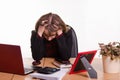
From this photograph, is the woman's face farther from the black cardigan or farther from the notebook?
the notebook

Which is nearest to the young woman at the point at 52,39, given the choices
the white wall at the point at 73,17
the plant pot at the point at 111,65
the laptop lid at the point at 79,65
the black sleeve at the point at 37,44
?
the black sleeve at the point at 37,44

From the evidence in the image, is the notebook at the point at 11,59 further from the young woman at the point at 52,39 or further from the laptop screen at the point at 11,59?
the young woman at the point at 52,39

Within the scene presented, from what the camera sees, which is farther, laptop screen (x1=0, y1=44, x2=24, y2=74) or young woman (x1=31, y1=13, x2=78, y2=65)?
young woman (x1=31, y1=13, x2=78, y2=65)

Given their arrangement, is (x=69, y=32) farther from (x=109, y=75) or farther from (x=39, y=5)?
(x=39, y=5)

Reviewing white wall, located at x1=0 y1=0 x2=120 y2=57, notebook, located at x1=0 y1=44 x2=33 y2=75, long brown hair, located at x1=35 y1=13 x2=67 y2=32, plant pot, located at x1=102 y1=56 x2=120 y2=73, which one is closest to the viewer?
notebook, located at x1=0 y1=44 x2=33 y2=75

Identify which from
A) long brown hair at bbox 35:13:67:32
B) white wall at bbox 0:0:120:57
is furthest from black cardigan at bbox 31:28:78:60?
white wall at bbox 0:0:120:57

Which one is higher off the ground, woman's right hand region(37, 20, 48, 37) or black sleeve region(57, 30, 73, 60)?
woman's right hand region(37, 20, 48, 37)

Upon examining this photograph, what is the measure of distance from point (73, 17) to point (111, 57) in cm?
208

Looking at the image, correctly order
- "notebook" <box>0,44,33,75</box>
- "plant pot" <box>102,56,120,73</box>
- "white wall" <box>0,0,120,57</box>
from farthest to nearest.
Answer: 1. "white wall" <box>0,0,120,57</box>
2. "plant pot" <box>102,56,120,73</box>
3. "notebook" <box>0,44,33,75</box>

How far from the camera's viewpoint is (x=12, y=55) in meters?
1.74

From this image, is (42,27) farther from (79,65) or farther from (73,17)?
(73,17)

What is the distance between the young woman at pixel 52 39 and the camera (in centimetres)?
242

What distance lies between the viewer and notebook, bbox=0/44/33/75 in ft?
5.63

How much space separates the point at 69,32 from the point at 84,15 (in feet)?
4.04
